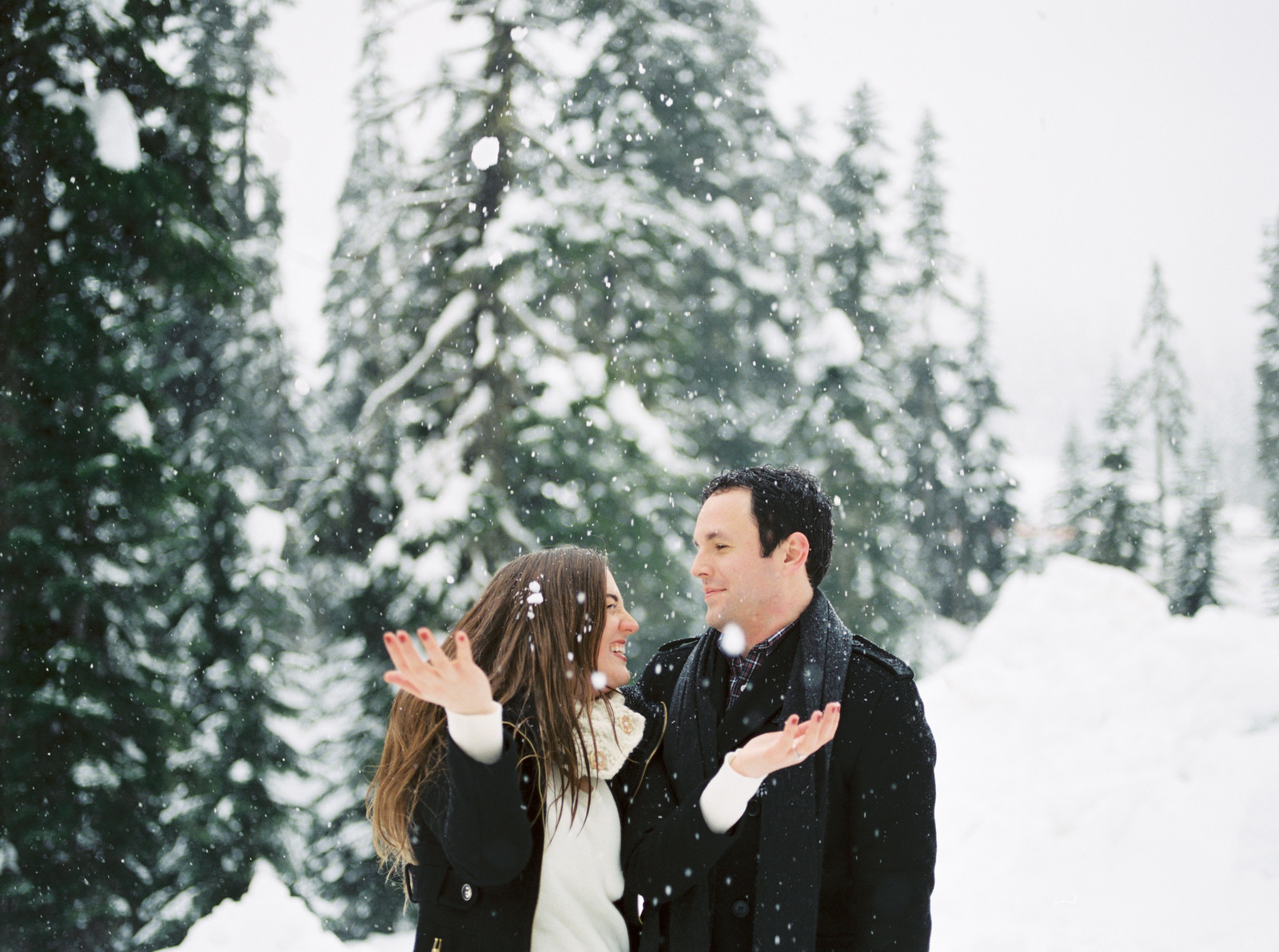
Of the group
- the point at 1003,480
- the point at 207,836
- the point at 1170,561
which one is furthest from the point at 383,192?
the point at 1170,561

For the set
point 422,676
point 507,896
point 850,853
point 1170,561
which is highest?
point 1170,561

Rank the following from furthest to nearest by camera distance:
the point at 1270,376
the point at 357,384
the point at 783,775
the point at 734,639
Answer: the point at 357,384 → the point at 1270,376 → the point at 734,639 → the point at 783,775

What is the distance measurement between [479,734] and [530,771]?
448mm

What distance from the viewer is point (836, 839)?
2.77 m

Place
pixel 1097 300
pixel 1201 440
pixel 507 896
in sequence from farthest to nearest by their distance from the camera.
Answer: pixel 1097 300 → pixel 1201 440 → pixel 507 896

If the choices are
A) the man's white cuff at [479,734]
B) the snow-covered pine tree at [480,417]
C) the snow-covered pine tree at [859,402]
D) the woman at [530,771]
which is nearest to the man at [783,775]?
the woman at [530,771]

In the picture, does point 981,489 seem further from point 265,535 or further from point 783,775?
point 783,775

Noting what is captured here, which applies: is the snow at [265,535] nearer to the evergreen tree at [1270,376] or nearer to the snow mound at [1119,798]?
the snow mound at [1119,798]

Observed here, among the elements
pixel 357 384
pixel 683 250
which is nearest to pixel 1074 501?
pixel 683 250

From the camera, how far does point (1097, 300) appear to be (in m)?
82.4

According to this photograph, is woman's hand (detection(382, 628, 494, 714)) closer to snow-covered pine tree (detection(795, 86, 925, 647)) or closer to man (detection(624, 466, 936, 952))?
man (detection(624, 466, 936, 952))

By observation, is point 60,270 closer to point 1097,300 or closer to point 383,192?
Result: point 383,192

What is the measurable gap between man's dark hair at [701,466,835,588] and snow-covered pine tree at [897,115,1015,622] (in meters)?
22.1

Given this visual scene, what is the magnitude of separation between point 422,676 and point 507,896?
0.83 m
